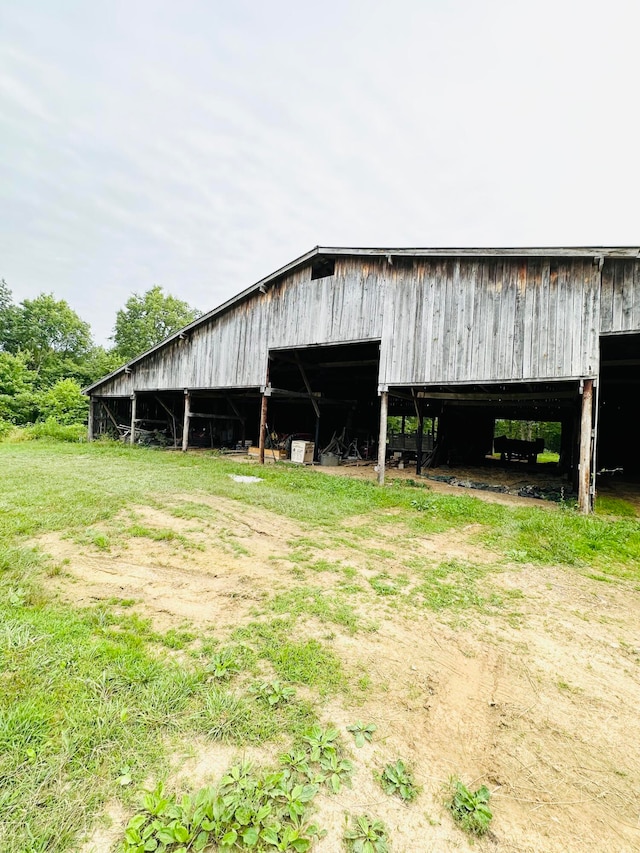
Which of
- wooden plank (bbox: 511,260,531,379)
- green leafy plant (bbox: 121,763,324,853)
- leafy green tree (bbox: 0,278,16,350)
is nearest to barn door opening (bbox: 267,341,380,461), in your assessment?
wooden plank (bbox: 511,260,531,379)

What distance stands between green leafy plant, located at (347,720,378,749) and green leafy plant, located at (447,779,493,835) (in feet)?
1.48

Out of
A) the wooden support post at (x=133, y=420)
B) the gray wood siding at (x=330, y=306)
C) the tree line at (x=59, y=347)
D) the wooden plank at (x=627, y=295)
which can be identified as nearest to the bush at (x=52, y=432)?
the tree line at (x=59, y=347)

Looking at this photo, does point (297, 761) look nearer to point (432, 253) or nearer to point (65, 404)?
point (432, 253)

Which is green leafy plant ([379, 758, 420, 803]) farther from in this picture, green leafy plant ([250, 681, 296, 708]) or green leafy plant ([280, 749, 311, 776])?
green leafy plant ([250, 681, 296, 708])

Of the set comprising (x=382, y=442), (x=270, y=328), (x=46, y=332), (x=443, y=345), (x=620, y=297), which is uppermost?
(x=46, y=332)

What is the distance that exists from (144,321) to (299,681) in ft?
158

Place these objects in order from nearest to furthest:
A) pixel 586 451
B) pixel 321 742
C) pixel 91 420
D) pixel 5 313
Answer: pixel 321 742 → pixel 586 451 → pixel 91 420 → pixel 5 313

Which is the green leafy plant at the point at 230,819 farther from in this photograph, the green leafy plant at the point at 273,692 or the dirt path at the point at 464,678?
the green leafy plant at the point at 273,692

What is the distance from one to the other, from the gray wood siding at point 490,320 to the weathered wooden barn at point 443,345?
27 mm

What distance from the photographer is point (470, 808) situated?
1642 mm

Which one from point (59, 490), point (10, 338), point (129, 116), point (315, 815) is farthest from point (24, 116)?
point (315, 815)

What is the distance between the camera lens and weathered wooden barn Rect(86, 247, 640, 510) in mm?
7816

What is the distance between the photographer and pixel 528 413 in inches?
644

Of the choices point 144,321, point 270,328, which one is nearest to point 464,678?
point 270,328
